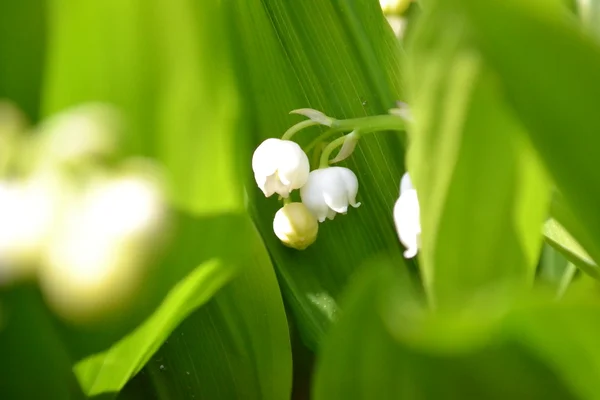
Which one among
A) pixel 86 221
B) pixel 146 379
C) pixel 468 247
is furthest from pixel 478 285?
pixel 146 379

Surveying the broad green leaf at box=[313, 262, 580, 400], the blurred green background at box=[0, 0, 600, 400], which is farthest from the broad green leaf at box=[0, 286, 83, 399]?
the broad green leaf at box=[313, 262, 580, 400]

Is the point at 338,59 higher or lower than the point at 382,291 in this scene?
lower

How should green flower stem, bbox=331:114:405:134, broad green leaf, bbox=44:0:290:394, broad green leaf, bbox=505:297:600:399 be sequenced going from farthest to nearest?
green flower stem, bbox=331:114:405:134 < broad green leaf, bbox=44:0:290:394 < broad green leaf, bbox=505:297:600:399

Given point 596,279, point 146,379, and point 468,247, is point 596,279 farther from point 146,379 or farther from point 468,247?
point 146,379

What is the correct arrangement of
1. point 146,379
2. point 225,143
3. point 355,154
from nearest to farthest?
1. point 225,143
2. point 146,379
3. point 355,154

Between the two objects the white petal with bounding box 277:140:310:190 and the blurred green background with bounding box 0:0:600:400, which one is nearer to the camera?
the blurred green background with bounding box 0:0:600:400

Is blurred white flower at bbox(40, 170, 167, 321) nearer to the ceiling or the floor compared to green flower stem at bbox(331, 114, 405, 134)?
nearer to the ceiling

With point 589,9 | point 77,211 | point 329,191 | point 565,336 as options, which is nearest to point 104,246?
point 77,211

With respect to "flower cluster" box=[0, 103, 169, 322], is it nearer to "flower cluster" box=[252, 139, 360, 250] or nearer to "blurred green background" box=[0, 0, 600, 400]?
"blurred green background" box=[0, 0, 600, 400]
